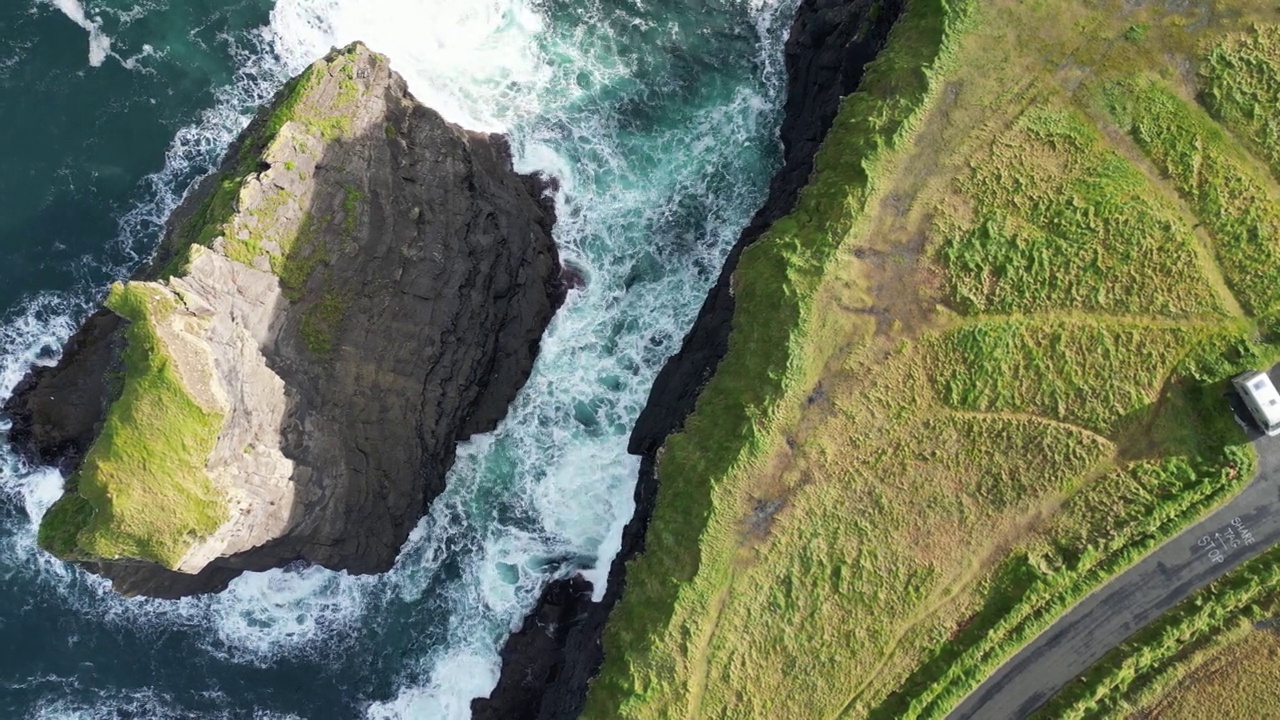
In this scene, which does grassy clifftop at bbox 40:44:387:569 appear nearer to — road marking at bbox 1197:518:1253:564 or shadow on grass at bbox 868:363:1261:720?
shadow on grass at bbox 868:363:1261:720

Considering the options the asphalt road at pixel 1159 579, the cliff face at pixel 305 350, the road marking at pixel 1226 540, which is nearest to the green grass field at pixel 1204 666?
the asphalt road at pixel 1159 579

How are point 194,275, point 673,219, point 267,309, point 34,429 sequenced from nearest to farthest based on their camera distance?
point 194,275 → point 267,309 → point 34,429 → point 673,219

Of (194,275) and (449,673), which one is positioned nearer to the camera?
(194,275)

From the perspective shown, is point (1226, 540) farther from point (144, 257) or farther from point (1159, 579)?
point (144, 257)

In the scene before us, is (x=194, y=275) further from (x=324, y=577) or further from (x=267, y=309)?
(x=324, y=577)

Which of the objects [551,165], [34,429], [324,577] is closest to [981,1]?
[551,165]

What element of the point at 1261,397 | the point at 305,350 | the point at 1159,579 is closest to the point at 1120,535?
the point at 1159,579

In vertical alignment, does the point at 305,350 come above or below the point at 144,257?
below

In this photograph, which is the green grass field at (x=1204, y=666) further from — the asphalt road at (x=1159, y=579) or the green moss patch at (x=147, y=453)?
the green moss patch at (x=147, y=453)
